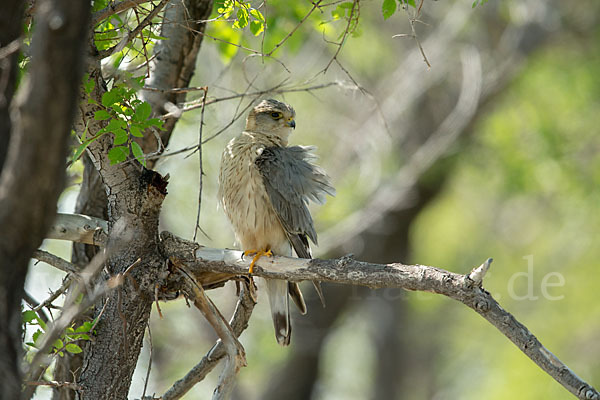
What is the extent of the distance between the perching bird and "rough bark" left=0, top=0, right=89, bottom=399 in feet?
9.15

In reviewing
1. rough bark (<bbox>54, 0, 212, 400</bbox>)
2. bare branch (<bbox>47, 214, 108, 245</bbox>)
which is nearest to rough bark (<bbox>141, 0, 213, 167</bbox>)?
rough bark (<bbox>54, 0, 212, 400</bbox>)

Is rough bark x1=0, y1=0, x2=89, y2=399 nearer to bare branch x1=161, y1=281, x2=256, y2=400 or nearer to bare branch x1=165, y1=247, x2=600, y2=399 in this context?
bare branch x1=165, y1=247, x2=600, y2=399

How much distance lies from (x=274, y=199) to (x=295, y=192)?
0.14m

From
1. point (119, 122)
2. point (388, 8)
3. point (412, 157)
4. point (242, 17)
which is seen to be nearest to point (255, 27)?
point (242, 17)

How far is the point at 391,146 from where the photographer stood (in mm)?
9883

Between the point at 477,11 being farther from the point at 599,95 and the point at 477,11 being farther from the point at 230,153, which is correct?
the point at 230,153

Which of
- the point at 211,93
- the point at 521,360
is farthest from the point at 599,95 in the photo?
the point at 211,93

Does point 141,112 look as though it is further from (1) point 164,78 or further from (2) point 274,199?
(2) point 274,199

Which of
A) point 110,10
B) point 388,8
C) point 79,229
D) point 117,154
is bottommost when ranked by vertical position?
point 79,229

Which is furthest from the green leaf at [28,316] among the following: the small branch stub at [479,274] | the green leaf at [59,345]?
the small branch stub at [479,274]

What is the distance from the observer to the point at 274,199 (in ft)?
14.6

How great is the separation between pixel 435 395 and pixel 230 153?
16.8 meters

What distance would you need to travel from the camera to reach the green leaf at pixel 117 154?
2.98 m

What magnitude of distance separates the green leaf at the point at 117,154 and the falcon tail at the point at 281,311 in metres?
1.85
